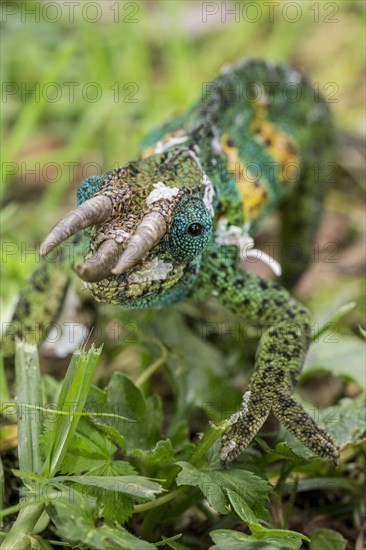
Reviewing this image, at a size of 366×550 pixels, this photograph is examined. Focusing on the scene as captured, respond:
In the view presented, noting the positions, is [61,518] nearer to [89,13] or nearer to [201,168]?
[201,168]

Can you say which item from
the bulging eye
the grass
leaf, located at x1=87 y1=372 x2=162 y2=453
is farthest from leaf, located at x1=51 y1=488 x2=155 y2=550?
the bulging eye

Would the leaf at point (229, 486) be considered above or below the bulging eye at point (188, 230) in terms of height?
below

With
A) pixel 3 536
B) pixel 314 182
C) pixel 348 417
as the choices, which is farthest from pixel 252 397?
pixel 314 182

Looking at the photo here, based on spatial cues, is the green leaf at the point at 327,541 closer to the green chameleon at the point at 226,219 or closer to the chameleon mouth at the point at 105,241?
the green chameleon at the point at 226,219

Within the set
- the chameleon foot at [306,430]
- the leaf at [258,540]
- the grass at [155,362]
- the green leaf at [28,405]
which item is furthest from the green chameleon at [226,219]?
the green leaf at [28,405]

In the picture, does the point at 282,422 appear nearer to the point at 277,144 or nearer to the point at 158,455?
the point at 158,455

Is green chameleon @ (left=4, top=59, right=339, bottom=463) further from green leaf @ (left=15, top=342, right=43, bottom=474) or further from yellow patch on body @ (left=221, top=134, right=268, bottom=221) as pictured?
green leaf @ (left=15, top=342, right=43, bottom=474)
